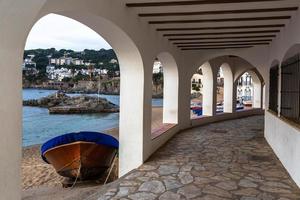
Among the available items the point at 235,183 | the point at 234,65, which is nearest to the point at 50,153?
the point at 235,183

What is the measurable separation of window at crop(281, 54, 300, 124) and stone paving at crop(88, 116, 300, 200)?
41.0 inches

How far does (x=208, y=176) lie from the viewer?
4.71m

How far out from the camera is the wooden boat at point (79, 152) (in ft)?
21.1

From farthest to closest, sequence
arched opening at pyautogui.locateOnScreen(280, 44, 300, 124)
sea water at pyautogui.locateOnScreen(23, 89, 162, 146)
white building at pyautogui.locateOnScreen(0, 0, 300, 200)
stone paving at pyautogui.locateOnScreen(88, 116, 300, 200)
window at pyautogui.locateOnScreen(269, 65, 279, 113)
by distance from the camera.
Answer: sea water at pyautogui.locateOnScreen(23, 89, 162, 146)
window at pyautogui.locateOnScreen(269, 65, 279, 113)
arched opening at pyautogui.locateOnScreen(280, 44, 300, 124)
stone paving at pyautogui.locateOnScreen(88, 116, 300, 200)
white building at pyautogui.locateOnScreen(0, 0, 300, 200)

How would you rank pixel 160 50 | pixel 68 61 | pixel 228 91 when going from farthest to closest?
pixel 68 61, pixel 228 91, pixel 160 50

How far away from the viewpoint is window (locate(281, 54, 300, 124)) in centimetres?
608

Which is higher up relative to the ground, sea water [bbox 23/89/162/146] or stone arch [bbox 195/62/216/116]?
stone arch [bbox 195/62/216/116]

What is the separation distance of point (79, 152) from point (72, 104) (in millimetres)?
50293

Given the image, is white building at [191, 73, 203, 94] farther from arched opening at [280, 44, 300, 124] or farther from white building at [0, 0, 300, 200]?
arched opening at [280, 44, 300, 124]

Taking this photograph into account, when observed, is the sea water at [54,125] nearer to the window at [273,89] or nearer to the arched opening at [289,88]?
the window at [273,89]

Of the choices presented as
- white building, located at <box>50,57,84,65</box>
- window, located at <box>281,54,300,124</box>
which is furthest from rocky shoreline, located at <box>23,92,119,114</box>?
window, located at <box>281,54,300,124</box>

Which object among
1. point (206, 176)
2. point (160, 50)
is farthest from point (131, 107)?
point (206, 176)

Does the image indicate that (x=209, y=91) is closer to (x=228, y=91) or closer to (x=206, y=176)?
(x=228, y=91)

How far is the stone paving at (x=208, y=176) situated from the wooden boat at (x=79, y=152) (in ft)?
4.50
